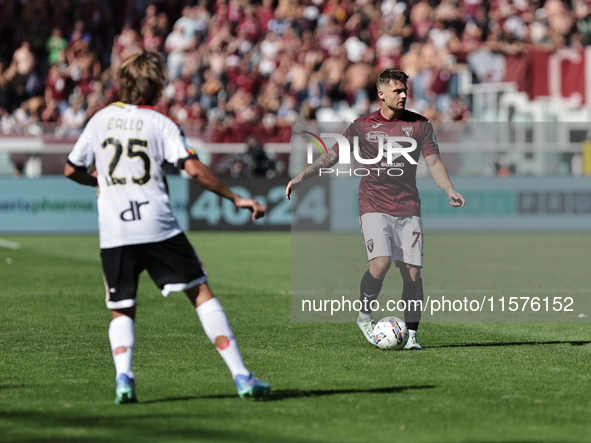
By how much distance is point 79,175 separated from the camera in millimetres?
6020

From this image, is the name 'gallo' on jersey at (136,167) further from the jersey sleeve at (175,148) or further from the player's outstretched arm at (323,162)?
the player's outstretched arm at (323,162)

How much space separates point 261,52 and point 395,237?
19.2 metres

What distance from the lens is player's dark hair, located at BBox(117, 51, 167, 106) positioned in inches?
226

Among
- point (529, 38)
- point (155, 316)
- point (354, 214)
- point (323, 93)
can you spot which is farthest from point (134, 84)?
point (529, 38)

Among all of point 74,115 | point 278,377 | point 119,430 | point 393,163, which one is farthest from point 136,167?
point 74,115

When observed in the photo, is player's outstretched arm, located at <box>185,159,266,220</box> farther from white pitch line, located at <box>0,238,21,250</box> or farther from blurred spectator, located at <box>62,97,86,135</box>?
blurred spectator, located at <box>62,97,86,135</box>

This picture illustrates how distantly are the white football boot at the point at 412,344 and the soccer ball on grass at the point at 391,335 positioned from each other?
2.0 inches

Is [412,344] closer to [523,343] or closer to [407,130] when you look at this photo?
[523,343]

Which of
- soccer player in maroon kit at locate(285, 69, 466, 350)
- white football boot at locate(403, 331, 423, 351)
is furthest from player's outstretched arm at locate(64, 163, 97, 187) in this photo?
white football boot at locate(403, 331, 423, 351)

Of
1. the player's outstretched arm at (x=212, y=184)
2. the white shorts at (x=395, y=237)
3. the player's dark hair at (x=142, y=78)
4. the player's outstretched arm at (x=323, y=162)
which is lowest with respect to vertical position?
the white shorts at (x=395, y=237)

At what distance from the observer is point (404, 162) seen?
820 centimetres

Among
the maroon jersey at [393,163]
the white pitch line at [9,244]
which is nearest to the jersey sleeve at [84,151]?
the maroon jersey at [393,163]

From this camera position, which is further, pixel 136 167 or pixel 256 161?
pixel 256 161

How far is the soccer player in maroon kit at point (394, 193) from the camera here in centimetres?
816
